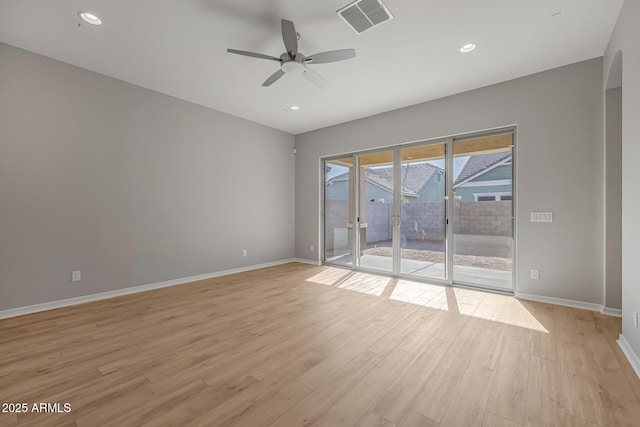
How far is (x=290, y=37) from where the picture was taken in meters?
2.49

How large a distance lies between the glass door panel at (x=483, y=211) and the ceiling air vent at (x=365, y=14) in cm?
254

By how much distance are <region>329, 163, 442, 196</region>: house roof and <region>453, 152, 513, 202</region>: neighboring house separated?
467 mm

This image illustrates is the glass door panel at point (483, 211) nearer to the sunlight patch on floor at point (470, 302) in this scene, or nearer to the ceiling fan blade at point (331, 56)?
the sunlight patch on floor at point (470, 302)

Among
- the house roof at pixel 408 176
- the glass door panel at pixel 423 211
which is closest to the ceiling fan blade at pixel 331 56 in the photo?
the glass door panel at pixel 423 211

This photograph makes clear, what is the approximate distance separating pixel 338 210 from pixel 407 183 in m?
1.65

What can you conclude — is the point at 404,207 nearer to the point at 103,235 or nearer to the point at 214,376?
the point at 214,376

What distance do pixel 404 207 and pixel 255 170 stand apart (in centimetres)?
312

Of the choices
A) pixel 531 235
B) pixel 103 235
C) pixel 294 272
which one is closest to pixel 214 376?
pixel 103 235

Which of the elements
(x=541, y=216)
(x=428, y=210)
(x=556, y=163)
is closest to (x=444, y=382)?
(x=541, y=216)

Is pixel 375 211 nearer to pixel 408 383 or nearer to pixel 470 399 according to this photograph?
pixel 408 383

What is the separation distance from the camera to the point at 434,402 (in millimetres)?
1678

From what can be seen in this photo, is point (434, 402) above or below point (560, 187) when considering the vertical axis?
below

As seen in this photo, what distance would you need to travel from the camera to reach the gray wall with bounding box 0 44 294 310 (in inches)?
120

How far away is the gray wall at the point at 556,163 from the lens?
3.20m
